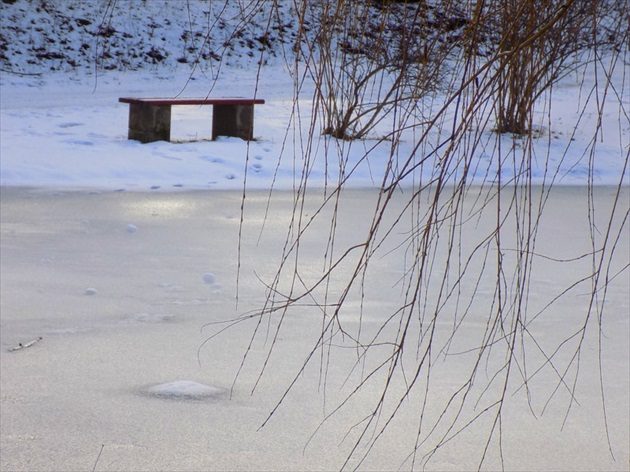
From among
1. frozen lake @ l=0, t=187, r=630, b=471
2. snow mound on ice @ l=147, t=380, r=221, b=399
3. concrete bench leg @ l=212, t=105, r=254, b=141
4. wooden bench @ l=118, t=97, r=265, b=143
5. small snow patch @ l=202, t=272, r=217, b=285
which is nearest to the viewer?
frozen lake @ l=0, t=187, r=630, b=471

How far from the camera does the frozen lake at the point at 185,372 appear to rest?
6.55ft

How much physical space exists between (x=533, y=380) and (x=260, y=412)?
748 millimetres

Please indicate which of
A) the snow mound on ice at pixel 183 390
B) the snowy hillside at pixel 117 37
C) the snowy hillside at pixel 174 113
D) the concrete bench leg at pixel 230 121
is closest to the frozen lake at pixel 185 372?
the snow mound on ice at pixel 183 390

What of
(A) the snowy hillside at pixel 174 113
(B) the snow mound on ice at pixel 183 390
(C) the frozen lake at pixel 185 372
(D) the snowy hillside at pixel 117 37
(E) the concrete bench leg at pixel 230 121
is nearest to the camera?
(C) the frozen lake at pixel 185 372

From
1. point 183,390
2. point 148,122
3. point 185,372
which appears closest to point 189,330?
point 185,372

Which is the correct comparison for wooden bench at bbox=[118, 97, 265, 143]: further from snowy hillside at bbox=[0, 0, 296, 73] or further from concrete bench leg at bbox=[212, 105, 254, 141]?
snowy hillside at bbox=[0, 0, 296, 73]

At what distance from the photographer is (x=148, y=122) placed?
6.80 m

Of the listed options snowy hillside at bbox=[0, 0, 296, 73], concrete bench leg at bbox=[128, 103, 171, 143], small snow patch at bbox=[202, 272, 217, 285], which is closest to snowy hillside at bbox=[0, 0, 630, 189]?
snowy hillside at bbox=[0, 0, 296, 73]

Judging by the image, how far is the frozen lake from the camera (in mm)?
1997

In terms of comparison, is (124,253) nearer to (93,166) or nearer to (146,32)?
(93,166)

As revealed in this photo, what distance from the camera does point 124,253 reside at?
12.4ft

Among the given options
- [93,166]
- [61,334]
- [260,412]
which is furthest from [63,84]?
[260,412]

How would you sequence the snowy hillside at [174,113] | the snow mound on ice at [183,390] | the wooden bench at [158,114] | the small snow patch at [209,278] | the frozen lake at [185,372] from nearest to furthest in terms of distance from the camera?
the frozen lake at [185,372] → the snow mound on ice at [183,390] → the small snow patch at [209,278] → the snowy hillside at [174,113] → the wooden bench at [158,114]

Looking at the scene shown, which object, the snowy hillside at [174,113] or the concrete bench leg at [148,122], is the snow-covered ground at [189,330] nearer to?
the snowy hillside at [174,113]
